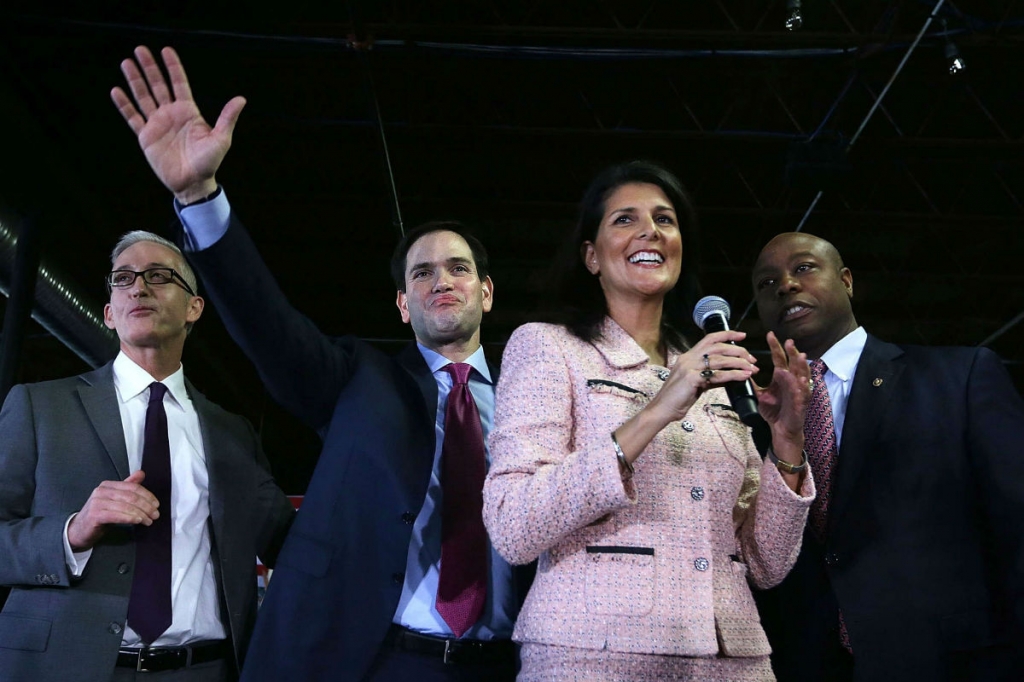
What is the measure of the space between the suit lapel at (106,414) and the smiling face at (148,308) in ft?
0.54

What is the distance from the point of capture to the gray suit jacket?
2.36m

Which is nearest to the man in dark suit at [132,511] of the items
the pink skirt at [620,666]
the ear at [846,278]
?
the pink skirt at [620,666]

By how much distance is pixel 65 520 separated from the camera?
7.93ft

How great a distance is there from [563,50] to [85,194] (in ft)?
13.0

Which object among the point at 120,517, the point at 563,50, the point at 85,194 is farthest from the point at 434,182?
the point at 120,517

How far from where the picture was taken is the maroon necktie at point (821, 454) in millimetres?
2436

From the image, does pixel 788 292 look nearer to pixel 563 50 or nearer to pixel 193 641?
pixel 193 641

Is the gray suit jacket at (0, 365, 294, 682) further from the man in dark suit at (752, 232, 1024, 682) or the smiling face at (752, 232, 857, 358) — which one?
the smiling face at (752, 232, 857, 358)

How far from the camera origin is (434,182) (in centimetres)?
834

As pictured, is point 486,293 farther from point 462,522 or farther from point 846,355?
point 846,355

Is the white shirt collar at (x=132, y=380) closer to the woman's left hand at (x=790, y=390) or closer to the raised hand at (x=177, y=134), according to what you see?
the raised hand at (x=177, y=134)

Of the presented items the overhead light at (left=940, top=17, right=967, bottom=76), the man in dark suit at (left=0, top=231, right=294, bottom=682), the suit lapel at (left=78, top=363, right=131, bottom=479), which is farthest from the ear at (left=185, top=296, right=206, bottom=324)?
the overhead light at (left=940, top=17, right=967, bottom=76)

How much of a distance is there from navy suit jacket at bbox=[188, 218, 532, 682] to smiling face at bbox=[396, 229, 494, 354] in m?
0.22

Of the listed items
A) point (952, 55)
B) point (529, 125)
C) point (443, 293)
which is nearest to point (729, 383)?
point (443, 293)
